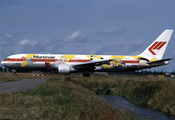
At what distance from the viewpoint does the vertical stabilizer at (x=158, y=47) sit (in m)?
40.7

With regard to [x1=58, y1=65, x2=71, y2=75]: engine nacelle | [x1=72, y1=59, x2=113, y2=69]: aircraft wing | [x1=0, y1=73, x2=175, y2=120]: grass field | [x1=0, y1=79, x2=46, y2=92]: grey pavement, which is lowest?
[x1=0, y1=73, x2=175, y2=120]: grass field

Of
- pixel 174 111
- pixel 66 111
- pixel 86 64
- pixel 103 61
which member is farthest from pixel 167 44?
pixel 66 111

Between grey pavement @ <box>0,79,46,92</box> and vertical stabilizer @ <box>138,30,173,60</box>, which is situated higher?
vertical stabilizer @ <box>138,30,173,60</box>

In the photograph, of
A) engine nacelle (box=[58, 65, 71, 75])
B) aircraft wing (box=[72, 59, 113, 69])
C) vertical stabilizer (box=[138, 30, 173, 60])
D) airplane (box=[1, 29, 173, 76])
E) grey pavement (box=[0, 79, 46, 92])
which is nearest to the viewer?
grey pavement (box=[0, 79, 46, 92])

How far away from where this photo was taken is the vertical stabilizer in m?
40.7

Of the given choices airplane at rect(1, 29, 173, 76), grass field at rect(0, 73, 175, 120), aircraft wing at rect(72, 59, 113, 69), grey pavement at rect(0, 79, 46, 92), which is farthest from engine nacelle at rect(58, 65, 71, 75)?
grey pavement at rect(0, 79, 46, 92)

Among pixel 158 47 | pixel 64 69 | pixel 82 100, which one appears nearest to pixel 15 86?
pixel 82 100

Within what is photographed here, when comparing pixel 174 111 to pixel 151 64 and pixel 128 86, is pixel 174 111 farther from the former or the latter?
pixel 151 64

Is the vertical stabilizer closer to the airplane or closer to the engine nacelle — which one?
the airplane

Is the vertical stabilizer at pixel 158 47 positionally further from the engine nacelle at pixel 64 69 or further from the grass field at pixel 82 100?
the engine nacelle at pixel 64 69

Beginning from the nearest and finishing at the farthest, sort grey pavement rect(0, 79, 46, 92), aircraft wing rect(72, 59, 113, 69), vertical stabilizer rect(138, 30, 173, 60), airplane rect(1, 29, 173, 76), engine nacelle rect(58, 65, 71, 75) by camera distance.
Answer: grey pavement rect(0, 79, 46, 92)
engine nacelle rect(58, 65, 71, 75)
aircraft wing rect(72, 59, 113, 69)
airplane rect(1, 29, 173, 76)
vertical stabilizer rect(138, 30, 173, 60)

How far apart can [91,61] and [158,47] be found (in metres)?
13.5

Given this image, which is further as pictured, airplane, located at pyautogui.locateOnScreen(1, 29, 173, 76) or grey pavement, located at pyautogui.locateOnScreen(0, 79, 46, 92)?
airplane, located at pyautogui.locateOnScreen(1, 29, 173, 76)

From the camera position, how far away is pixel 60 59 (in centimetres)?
3675
